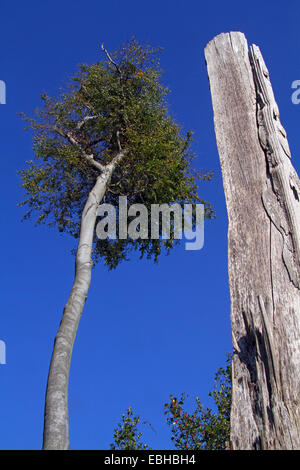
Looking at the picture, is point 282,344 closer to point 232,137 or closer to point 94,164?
point 232,137

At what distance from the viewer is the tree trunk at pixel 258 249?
9.21 feet

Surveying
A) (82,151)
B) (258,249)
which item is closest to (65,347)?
(258,249)

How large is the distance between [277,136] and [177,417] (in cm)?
969

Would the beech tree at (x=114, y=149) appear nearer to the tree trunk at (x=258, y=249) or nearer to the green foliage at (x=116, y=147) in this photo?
the green foliage at (x=116, y=147)

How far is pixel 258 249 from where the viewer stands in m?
3.31

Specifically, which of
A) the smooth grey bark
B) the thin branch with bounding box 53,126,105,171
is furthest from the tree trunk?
the thin branch with bounding box 53,126,105,171

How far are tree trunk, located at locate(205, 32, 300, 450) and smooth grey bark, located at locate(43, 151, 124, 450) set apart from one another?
3.96m

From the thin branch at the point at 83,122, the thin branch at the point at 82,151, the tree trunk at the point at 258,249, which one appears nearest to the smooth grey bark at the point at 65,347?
the thin branch at the point at 82,151

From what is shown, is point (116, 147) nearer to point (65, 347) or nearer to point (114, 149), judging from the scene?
point (114, 149)

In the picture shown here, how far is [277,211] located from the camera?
340 centimetres

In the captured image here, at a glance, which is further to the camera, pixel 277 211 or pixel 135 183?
pixel 135 183

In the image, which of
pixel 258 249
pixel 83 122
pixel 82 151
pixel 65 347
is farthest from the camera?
pixel 83 122

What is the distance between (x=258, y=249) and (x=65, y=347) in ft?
18.0
